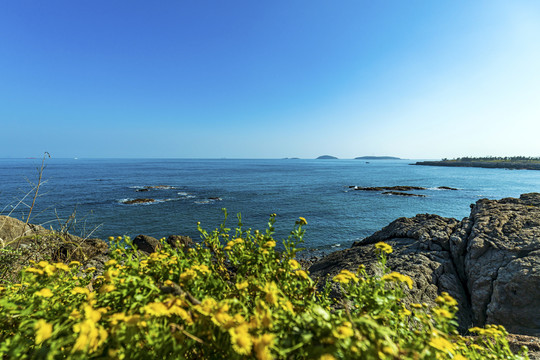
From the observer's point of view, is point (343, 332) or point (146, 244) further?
point (146, 244)

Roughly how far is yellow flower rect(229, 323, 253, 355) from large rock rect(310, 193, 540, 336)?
6.95 meters

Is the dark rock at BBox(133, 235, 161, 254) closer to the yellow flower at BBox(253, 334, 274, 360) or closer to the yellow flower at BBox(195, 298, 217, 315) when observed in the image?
the yellow flower at BBox(195, 298, 217, 315)

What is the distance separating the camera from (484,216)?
1039 centimetres

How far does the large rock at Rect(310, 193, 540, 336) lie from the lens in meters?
6.00

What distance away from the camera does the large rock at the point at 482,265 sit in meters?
6.00

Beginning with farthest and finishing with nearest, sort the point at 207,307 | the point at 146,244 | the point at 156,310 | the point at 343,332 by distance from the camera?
the point at 146,244 → the point at 207,307 → the point at 156,310 → the point at 343,332

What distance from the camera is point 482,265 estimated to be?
7414mm

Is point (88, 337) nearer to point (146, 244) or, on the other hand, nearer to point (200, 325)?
point (200, 325)

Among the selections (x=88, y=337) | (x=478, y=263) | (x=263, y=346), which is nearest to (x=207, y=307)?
(x=263, y=346)

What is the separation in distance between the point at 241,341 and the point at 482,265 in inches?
379

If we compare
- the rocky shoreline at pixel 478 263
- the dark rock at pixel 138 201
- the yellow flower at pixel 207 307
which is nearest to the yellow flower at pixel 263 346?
the yellow flower at pixel 207 307

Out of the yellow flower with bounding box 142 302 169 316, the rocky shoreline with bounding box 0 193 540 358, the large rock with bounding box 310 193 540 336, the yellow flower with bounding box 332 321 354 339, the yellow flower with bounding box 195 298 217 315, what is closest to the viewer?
the yellow flower with bounding box 332 321 354 339

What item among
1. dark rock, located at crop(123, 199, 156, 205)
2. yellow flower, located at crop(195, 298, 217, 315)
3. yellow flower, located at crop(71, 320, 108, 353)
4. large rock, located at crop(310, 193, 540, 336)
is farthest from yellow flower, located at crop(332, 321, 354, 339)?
dark rock, located at crop(123, 199, 156, 205)

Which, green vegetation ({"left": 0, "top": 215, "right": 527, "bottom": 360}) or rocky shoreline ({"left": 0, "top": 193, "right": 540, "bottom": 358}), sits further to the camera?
rocky shoreline ({"left": 0, "top": 193, "right": 540, "bottom": 358})
